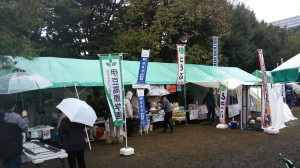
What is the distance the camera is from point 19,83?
6.98 meters

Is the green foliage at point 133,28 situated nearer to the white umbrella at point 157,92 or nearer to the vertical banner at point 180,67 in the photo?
the vertical banner at point 180,67

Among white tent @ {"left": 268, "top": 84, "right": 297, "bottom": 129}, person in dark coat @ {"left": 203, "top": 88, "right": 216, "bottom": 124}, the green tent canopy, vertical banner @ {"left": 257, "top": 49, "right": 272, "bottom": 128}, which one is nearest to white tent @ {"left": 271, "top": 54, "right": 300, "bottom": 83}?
vertical banner @ {"left": 257, "top": 49, "right": 272, "bottom": 128}

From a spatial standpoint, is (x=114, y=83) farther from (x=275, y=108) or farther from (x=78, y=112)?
(x=275, y=108)

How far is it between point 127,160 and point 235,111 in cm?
871

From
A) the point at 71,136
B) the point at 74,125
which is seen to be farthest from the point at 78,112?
the point at 71,136

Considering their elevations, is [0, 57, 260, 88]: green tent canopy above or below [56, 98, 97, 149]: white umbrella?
above

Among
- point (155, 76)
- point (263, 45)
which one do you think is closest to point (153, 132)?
point (155, 76)

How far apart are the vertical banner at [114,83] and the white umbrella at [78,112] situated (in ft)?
8.69

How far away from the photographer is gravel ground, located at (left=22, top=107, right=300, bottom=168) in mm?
6918

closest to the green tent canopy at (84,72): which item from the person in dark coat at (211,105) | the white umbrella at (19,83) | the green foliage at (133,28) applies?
the person in dark coat at (211,105)

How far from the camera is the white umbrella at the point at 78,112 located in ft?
15.9

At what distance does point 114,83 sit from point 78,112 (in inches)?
116

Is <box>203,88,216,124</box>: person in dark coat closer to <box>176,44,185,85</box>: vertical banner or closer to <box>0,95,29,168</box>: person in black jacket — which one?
<box>176,44,185,85</box>: vertical banner

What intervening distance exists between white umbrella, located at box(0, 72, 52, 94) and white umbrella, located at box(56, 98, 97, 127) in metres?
2.41
